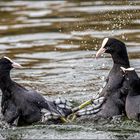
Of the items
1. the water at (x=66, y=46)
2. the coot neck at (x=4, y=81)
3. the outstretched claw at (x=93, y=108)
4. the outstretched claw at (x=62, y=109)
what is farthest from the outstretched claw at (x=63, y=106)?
the coot neck at (x=4, y=81)

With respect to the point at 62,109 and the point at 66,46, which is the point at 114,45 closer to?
the point at 62,109

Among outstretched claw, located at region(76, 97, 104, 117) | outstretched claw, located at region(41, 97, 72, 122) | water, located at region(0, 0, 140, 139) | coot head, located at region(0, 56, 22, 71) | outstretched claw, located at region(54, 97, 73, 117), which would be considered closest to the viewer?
water, located at region(0, 0, 140, 139)

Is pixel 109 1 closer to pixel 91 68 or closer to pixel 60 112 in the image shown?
pixel 91 68

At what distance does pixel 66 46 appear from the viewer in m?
17.4

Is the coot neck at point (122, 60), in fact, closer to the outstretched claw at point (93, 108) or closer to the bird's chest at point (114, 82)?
the bird's chest at point (114, 82)

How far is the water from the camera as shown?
10523 mm

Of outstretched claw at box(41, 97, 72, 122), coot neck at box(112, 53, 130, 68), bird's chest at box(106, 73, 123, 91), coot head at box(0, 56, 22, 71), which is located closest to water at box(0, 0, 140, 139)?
outstretched claw at box(41, 97, 72, 122)

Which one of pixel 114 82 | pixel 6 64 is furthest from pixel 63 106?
pixel 6 64

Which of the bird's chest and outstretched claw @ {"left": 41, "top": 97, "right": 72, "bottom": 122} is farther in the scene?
the bird's chest

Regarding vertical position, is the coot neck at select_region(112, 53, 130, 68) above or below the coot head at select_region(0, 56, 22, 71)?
below

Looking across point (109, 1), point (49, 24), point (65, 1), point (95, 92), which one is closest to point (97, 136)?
point (95, 92)

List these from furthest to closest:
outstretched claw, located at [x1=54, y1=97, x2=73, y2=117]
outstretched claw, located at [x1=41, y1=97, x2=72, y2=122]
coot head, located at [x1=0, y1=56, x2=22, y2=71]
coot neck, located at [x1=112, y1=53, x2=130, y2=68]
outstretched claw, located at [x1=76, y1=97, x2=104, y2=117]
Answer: coot neck, located at [x1=112, y1=53, x2=130, y2=68]
outstretched claw, located at [x1=54, y1=97, x2=73, y2=117]
outstretched claw, located at [x1=76, y1=97, x2=104, y2=117]
coot head, located at [x1=0, y1=56, x2=22, y2=71]
outstretched claw, located at [x1=41, y1=97, x2=72, y2=122]

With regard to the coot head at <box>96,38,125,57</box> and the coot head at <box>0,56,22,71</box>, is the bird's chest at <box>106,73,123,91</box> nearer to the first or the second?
the coot head at <box>96,38,125,57</box>

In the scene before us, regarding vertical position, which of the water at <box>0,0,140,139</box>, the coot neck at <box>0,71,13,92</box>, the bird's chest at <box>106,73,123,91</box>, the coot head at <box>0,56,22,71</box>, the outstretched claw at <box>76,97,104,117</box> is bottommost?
the water at <box>0,0,140,139</box>
